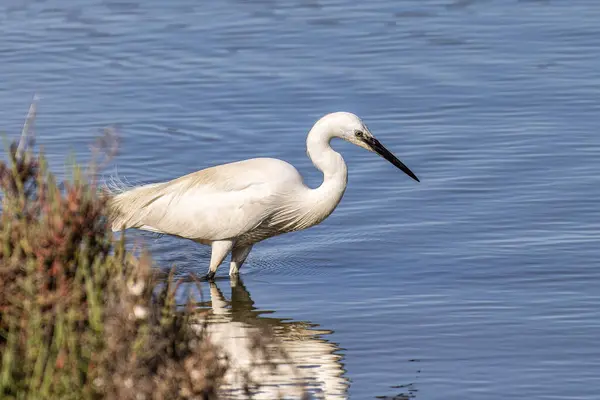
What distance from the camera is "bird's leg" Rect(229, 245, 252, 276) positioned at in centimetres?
1089

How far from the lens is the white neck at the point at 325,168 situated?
33.9ft

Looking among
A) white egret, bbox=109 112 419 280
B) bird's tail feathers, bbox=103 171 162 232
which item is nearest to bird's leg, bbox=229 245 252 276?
white egret, bbox=109 112 419 280

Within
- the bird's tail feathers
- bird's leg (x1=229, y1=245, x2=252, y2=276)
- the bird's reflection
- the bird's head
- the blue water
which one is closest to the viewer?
the bird's reflection

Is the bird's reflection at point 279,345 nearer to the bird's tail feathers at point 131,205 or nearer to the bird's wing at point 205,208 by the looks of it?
the bird's wing at point 205,208

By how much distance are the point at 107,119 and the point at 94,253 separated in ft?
29.0

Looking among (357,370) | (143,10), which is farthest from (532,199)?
(143,10)

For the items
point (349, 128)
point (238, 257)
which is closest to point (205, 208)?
point (238, 257)

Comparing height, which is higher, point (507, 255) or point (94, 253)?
point (94, 253)

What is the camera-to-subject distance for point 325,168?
1041 centimetres

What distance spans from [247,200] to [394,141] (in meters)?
4.21

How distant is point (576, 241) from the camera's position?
1113 cm

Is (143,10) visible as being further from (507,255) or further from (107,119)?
(507,255)

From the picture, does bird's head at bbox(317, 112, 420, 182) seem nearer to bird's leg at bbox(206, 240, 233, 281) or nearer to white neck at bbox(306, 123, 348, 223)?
white neck at bbox(306, 123, 348, 223)

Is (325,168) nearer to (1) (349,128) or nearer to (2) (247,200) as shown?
(1) (349,128)
